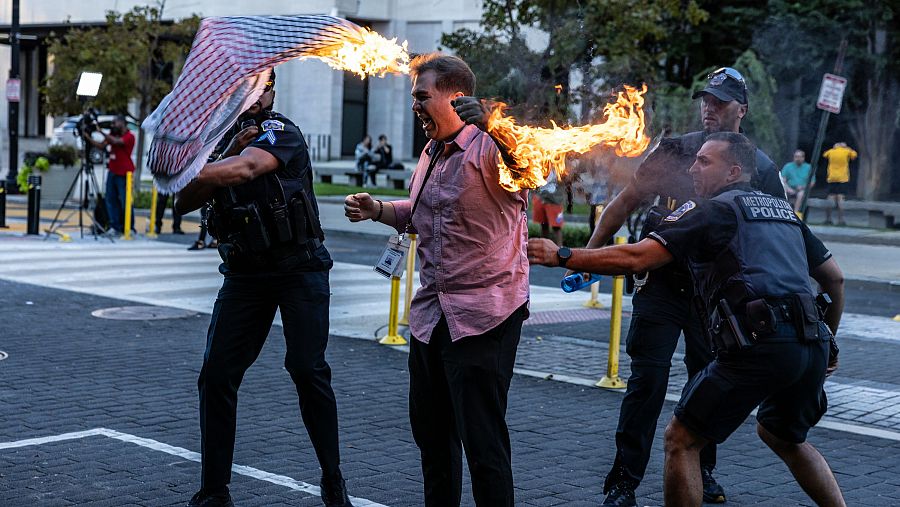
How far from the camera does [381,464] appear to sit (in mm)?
6312

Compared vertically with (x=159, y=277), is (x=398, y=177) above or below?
above

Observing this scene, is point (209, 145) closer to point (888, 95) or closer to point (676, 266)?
point (676, 266)

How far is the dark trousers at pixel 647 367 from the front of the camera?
5.60 meters

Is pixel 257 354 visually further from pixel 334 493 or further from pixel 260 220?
pixel 334 493

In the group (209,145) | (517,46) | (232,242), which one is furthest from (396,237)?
(517,46)

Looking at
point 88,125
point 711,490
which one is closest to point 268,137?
point 711,490

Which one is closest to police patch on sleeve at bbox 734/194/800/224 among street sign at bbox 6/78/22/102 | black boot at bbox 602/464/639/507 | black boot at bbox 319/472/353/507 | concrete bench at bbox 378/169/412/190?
black boot at bbox 602/464/639/507

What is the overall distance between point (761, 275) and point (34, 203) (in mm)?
15593

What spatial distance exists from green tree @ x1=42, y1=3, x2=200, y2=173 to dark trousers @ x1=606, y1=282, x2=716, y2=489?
24.0 metres

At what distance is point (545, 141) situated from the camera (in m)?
4.22

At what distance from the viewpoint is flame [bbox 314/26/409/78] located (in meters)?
4.62

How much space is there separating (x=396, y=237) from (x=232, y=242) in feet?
3.55

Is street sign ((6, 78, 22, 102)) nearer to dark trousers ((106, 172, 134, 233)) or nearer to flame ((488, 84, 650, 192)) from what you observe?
dark trousers ((106, 172, 134, 233))

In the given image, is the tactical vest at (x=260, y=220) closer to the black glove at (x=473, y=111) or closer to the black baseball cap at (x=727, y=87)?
the black glove at (x=473, y=111)
